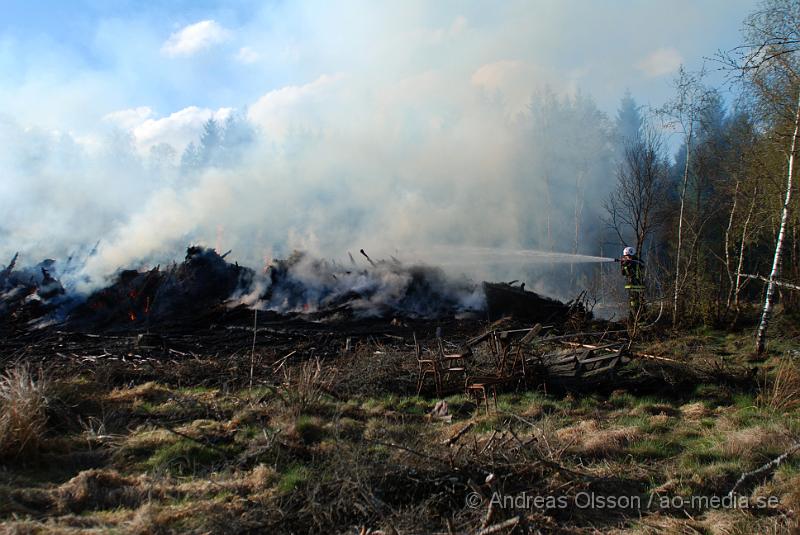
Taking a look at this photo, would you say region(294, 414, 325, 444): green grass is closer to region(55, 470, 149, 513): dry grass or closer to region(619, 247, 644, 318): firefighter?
region(55, 470, 149, 513): dry grass

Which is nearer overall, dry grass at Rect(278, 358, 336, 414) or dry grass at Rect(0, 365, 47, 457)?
dry grass at Rect(0, 365, 47, 457)

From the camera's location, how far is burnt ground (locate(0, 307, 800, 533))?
4090 mm

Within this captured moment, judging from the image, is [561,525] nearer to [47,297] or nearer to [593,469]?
[593,469]

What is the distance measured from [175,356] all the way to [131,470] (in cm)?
607

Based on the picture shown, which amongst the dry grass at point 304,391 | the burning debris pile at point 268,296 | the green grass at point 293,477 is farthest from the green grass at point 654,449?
the burning debris pile at point 268,296

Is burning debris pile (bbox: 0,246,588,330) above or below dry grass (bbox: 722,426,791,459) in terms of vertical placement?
above

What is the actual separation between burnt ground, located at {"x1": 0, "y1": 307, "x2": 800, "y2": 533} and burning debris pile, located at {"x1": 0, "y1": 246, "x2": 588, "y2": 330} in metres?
6.21

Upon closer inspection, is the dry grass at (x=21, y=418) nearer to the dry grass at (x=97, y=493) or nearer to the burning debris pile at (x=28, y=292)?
the dry grass at (x=97, y=493)

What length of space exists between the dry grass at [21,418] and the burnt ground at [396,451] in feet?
0.22

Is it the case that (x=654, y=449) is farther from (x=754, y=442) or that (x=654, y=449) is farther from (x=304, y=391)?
(x=304, y=391)

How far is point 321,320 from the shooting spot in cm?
1523

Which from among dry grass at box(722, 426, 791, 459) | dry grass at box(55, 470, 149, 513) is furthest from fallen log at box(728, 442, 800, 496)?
dry grass at box(55, 470, 149, 513)

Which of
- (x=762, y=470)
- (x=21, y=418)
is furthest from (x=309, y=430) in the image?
(x=762, y=470)

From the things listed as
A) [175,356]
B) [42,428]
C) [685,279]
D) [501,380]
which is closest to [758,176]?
[685,279]
